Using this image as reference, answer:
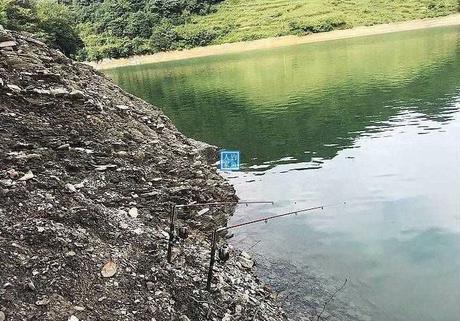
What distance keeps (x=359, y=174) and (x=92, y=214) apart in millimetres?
16266

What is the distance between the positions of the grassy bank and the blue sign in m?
114

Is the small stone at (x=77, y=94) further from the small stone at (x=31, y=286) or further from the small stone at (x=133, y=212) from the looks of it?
the small stone at (x=31, y=286)

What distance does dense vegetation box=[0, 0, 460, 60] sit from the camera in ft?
456

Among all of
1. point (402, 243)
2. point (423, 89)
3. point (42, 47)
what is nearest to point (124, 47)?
point (423, 89)

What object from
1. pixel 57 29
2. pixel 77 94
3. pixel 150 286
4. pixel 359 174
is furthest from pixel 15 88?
pixel 57 29

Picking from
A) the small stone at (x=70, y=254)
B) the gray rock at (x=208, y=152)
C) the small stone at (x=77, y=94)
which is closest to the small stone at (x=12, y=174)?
the small stone at (x=70, y=254)

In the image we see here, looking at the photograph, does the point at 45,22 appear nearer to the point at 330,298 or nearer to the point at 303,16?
the point at 330,298

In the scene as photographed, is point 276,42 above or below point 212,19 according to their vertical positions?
below

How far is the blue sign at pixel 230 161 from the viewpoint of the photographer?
29688mm

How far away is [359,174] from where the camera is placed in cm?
2555

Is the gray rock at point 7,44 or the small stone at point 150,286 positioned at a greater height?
the gray rock at point 7,44

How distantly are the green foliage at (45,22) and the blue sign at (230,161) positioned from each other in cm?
4004

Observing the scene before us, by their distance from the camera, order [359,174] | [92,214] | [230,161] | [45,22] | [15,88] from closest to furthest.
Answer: [92,214] < [15,88] < [359,174] < [230,161] < [45,22]

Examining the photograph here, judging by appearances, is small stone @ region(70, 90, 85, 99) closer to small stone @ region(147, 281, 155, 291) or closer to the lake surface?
the lake surface
